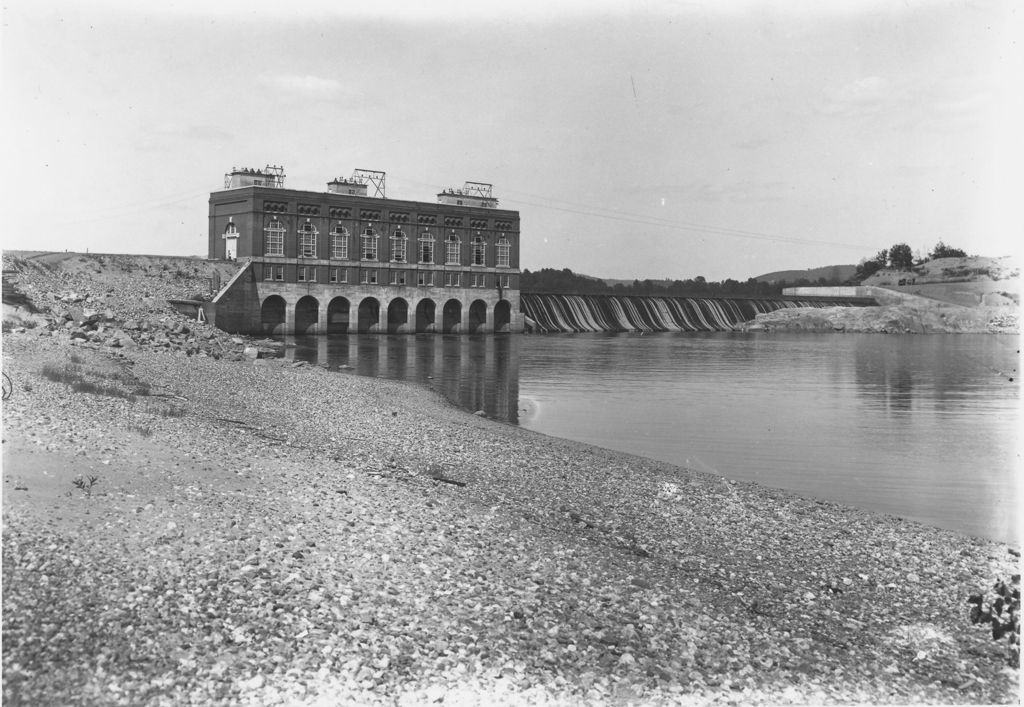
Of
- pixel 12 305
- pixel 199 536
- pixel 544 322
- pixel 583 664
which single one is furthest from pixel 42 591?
pixel 544 322

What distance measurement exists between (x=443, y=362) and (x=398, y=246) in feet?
133

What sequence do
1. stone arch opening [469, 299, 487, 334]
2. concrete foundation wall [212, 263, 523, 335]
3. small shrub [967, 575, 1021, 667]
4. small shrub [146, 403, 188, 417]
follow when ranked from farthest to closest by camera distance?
1. stone arch opening [469, 299, 487, 334]
2. concrete foundation wall [212, 263, 523, 335]
3. small shrub [146, 403, 188, 417]
4. small shrub [967, 575, 1021, 667]

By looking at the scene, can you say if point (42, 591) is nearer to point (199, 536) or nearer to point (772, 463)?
point (199, 536)

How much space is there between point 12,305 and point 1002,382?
4776cm

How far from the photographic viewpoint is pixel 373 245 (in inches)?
3652

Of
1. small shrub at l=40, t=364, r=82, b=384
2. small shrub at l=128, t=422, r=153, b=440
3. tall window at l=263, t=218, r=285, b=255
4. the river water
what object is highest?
tall window at l=263, t=218, r=285, b=255

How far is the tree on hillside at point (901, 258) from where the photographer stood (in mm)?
191125

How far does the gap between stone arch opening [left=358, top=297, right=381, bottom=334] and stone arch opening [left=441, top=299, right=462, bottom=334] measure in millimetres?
7782

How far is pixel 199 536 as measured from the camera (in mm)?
10445

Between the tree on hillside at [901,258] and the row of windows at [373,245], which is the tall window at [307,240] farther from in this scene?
the tree on hillside at [901,258]

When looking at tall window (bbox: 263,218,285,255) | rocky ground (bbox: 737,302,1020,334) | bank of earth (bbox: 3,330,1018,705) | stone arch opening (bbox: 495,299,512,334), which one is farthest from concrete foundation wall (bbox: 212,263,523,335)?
bank of earth (bbox: 3,330,1018,705)

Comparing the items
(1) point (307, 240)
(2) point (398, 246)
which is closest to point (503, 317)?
(2) point (398, 246)

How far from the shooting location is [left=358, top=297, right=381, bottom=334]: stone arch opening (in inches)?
3696

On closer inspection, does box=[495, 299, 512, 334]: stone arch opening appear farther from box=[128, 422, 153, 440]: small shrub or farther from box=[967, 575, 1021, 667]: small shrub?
box=[967, 575, 1021, 667]: small shrub
